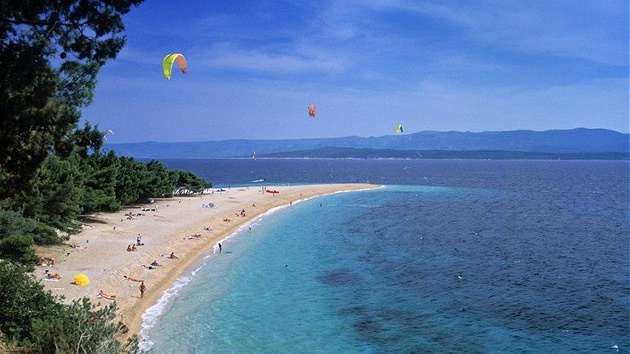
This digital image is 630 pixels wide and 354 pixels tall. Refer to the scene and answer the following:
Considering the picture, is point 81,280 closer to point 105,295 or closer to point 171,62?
point 105,295

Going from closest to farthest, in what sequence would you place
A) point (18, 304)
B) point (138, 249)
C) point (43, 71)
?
point (43, 71), point (18, 304), point (138, 249)

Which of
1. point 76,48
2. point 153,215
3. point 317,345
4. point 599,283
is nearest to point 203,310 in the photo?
point 317,345

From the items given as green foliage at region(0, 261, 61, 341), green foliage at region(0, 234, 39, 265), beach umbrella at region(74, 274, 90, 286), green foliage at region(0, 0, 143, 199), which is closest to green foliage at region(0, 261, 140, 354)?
green foliage at region(0, 261, 61, 341)

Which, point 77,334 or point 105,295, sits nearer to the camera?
point 77,334

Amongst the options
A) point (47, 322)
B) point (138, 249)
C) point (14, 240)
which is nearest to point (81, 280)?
point (14, 240)

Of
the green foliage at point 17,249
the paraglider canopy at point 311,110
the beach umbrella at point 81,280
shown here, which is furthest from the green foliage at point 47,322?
the paraglider canopy at point 311,110

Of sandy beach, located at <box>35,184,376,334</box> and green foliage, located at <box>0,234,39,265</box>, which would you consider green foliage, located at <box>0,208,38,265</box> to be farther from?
sandy beach, located at <box>35,184,376,334</box>

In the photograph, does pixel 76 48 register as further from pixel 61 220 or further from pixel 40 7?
pixel 61 220
